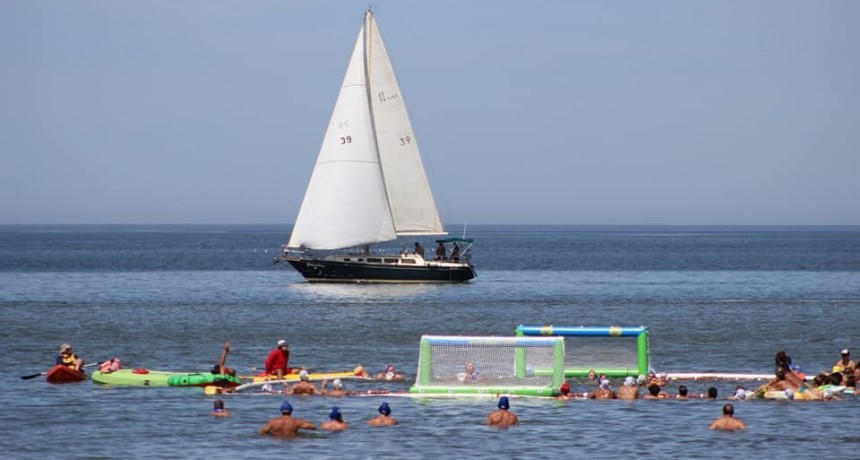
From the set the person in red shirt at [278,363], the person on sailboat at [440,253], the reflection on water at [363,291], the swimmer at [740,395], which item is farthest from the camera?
the person on sailboat at [440,253]

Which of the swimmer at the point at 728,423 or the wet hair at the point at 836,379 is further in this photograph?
the wet hair at the point at 836,379

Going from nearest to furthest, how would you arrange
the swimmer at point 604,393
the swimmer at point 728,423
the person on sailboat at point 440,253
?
1. the swimmer at point 728,423
2. the swimmer at point 604,393
3. the person on sailboat at point 440,253

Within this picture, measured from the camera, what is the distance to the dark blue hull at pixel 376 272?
326 feet

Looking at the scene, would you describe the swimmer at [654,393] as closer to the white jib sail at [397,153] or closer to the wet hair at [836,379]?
the wet hair at [836,379]

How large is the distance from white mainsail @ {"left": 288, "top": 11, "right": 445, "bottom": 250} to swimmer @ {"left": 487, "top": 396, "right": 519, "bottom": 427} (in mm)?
61303

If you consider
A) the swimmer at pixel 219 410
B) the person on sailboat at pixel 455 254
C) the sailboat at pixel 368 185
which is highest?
the sailboat at pixel 368 185

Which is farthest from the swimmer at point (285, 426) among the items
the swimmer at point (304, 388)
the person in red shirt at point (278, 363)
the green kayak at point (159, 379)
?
the person in red shirt at point (278, 363)

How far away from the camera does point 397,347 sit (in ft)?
201

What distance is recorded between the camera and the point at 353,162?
98625 mm

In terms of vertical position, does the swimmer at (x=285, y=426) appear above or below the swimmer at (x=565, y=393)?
below

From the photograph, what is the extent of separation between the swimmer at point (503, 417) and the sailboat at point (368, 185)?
61575mm

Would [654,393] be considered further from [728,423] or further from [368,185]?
[368,185]

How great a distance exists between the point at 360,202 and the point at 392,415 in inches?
2348

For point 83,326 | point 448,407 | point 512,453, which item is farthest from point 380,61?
point 512,453
